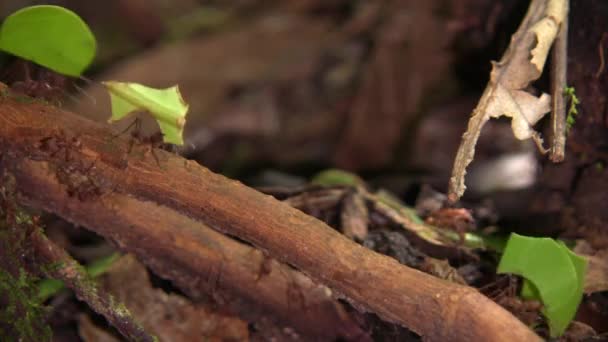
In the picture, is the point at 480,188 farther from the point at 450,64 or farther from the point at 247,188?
the point at 247,188

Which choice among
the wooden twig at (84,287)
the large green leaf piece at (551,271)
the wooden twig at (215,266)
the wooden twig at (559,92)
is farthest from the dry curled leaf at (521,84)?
the wooden twig at (84,287)

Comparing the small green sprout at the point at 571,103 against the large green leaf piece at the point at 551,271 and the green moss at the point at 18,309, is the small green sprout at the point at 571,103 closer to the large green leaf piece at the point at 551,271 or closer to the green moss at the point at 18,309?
the large green leaf piece at the point at 551,271

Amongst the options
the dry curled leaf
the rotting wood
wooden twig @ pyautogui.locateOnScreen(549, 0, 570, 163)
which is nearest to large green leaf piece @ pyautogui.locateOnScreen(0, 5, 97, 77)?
the rotting wood

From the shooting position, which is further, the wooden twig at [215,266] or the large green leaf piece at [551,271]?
the wooden twig at [215,266]

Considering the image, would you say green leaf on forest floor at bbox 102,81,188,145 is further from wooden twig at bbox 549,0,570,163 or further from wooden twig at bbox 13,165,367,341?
wooden twig at bbox 549,0,570,163

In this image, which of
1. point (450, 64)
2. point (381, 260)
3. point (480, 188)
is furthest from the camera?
point (450, 64)

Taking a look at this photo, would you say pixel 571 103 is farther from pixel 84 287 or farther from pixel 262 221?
pixel 84 287

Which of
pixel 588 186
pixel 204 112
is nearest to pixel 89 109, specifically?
pixel 204 112

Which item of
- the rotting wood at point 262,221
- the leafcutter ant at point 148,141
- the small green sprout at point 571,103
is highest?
the small green sprout at point 571,103
